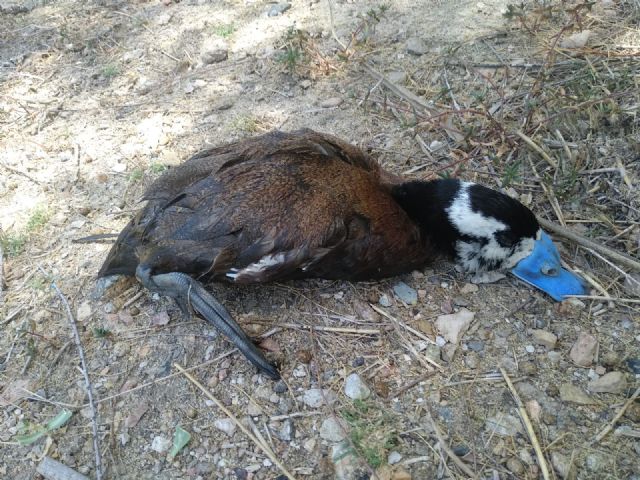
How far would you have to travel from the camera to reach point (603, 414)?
212cm

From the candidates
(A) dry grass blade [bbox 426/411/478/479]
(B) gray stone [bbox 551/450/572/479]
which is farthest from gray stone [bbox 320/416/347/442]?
(B) gray stone [bbox 551/450/572/479]

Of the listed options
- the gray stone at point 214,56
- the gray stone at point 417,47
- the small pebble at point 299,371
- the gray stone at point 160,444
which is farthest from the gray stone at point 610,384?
the gray stone at point 214,56

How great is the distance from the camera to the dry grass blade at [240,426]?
6.73 feet

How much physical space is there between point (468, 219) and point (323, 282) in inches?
32.2

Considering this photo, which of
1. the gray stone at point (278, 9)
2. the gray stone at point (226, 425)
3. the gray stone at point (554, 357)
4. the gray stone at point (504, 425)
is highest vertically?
the gray stone at point (278, 9)

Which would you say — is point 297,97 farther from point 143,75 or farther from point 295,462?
point 295,462

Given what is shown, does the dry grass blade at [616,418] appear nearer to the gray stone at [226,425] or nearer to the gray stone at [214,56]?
the gray stone at [226,425]

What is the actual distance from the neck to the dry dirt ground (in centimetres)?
19

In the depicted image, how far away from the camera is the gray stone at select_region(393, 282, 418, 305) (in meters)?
2.63

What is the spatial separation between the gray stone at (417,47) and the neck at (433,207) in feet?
4.99

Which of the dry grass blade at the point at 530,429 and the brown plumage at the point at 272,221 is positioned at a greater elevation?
the brown plumage at the point at 272,221

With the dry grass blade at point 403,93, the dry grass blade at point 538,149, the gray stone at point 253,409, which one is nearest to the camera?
the gray stone at point 253,409

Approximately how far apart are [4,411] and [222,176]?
144 cm

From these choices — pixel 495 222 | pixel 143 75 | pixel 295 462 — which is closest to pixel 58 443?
pixel 295 462
